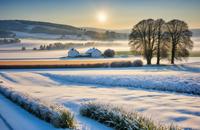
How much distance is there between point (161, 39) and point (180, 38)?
4.02 meters

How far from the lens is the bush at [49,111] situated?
15.3m

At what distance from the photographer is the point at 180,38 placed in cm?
6781

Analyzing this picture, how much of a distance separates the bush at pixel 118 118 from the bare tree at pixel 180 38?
52765 mm

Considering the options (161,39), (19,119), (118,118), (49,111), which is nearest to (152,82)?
(19,119)

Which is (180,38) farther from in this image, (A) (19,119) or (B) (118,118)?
(B) (118,118)

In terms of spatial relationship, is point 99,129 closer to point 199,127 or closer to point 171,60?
point 199,127

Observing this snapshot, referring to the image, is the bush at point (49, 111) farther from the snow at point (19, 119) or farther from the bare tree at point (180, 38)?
the bare tree at point (180, 38)

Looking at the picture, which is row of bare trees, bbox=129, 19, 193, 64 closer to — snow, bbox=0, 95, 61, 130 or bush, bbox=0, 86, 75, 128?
bush, bbox=0, 86, 75, 128

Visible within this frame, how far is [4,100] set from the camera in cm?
2516

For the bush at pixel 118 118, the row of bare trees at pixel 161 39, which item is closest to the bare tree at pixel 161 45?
the row of bare trees at pixel 161 39

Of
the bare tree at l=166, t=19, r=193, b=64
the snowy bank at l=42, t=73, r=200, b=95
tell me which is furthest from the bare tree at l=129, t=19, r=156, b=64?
the snowy bank at l=42, t=73, r=200, b=95

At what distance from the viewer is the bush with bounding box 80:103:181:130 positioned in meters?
13.3

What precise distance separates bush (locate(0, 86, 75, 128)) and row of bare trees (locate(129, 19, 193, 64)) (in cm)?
4929

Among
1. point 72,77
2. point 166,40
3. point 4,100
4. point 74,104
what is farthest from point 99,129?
point 166,40
